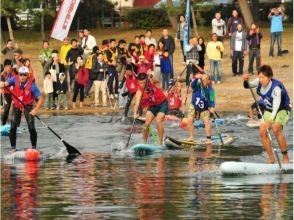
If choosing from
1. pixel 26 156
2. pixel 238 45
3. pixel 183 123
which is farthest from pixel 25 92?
pixel 238 45

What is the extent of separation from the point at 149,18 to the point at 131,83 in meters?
23.9

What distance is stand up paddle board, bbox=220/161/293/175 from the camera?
640 inches

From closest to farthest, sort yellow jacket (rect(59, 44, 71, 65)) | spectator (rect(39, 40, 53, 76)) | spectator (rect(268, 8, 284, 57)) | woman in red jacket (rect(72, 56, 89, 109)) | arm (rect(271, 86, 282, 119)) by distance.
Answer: arm (rect(271, 86, 282, 119))
woman in red jacket (rect(72, 56, 89, 109))
spectator (rect(39, 40, 53, 76))
yellow jacket (rect(59, 44, 71, 65))
spectator (rect(268, 8, 284, 57))

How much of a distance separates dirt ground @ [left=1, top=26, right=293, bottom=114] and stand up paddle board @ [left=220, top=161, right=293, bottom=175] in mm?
15375

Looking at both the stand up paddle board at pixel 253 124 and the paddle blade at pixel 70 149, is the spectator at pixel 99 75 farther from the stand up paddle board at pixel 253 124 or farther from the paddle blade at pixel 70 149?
the paddle blade at pixel 70 149

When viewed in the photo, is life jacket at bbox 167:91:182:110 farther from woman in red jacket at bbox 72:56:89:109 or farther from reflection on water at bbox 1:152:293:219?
reflection on water at bbox 1:152:293:219

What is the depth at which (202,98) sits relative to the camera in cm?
2242

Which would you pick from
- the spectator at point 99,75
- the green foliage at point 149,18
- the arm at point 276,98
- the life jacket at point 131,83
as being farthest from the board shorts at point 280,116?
the green foliage at point 149,18

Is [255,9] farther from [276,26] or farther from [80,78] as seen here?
[80,78]

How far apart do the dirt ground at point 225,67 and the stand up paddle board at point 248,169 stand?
50.4 ft

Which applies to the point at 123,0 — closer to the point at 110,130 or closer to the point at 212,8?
the point at 212,8

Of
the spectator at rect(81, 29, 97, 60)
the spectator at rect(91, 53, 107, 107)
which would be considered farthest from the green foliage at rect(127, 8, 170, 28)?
the spectator at rect(91, 53, 107, 107)

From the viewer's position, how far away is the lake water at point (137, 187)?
12.8 m

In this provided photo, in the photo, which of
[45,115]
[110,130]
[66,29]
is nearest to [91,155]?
[110,130]
